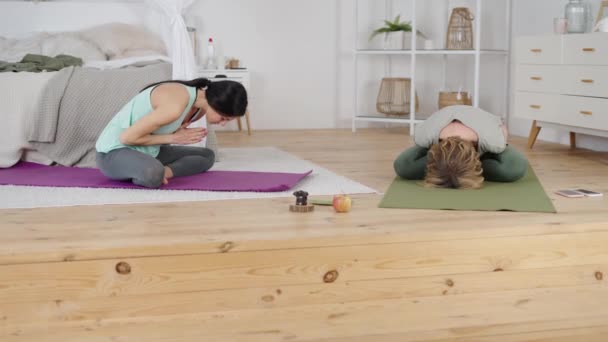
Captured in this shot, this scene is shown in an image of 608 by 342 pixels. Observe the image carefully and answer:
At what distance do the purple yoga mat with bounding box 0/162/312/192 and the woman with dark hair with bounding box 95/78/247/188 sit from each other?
0.25 feet

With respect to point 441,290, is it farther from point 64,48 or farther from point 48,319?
point 64,48

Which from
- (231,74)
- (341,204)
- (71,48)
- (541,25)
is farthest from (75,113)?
(541,25)

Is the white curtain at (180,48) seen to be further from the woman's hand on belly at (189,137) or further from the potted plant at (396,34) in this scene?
the potted plant at (396,34)

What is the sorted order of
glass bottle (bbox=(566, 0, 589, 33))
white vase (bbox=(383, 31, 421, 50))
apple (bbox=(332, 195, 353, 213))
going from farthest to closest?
1. white vase (bbox=(383, 31, 421, 50))
2. glass bottle (bbox=(566, 0, 589, 33))
3. apple (bbox=(332, 195, 353, 213))

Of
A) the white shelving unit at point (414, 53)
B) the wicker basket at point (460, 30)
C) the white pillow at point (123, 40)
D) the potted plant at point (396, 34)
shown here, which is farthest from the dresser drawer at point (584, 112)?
the white pillow at point (123, 40)

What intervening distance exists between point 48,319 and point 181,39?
242 centimetres

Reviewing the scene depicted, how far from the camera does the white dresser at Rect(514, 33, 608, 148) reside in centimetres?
407

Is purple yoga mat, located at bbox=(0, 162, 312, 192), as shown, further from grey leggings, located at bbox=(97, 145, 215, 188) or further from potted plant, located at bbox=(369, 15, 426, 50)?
potted plant, located at bbox=(369, 15, 426, 50)

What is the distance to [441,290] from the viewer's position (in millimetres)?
2303

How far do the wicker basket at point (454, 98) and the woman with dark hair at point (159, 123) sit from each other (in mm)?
2650

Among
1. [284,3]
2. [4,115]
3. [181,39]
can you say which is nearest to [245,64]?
[284,3]

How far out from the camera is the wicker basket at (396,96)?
580 centimetres

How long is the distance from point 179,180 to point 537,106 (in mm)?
2343

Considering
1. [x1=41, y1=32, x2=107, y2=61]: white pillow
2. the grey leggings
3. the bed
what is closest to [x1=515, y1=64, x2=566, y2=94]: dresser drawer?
the bed
